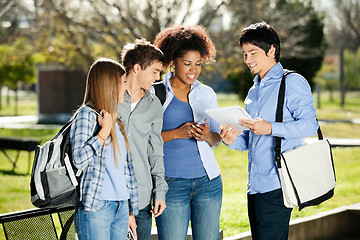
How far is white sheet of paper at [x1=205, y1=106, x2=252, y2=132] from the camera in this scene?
3314mm

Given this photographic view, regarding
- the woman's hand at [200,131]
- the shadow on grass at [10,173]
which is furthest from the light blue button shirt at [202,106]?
the shadow on grass at [10,173]

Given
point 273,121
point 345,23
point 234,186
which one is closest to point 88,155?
point 273,121

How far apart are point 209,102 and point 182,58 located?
1.18 feet

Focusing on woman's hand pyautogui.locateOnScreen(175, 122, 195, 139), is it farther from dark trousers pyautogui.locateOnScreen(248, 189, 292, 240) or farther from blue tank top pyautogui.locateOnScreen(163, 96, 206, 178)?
dark trousers pyautogui.locateOnScreen(248, 189, 292, 240)

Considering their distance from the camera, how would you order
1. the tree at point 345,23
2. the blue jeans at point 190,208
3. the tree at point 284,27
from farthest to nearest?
the tree at point 345,23 → the tree at point 284,27 → the blue jeans at point 190,208

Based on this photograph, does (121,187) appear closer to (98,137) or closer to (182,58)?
(98,137)

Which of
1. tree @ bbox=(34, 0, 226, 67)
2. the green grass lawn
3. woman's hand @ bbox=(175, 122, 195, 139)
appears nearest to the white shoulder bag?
woman's hand @ bbox=(175, 122, 195, 139)

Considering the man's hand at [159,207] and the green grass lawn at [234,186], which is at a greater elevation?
the man's hand at [159,207]

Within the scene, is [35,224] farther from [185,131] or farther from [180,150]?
[185,131]

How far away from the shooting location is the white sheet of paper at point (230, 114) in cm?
331

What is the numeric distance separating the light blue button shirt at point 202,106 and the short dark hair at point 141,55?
35 centimetres

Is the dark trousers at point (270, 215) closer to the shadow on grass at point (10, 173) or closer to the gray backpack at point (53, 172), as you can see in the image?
the gray backpack at point (53, 172)

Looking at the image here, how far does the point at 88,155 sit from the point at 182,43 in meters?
1.08

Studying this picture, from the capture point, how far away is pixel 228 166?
41.5 feet
